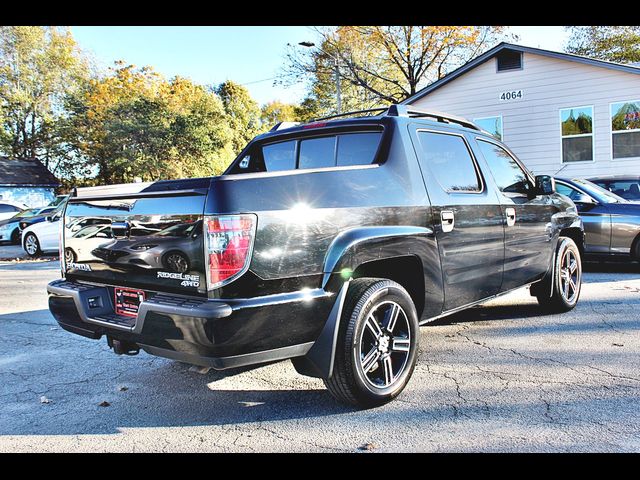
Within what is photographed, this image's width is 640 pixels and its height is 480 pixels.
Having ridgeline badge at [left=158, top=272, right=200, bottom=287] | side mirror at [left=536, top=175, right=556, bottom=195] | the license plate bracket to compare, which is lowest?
the license plate bracket

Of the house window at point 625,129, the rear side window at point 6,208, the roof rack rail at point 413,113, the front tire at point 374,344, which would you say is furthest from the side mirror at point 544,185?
the rear side window at point 6,208

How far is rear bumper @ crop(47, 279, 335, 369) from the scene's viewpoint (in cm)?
276

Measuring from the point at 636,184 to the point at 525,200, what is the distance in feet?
20.1

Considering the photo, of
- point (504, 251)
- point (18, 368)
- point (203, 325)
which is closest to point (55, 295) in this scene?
point (18, 368)

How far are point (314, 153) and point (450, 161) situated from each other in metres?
1.11

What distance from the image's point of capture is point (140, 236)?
3193 millimetres

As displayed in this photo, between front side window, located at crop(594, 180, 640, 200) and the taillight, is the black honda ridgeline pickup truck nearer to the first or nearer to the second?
the taillight

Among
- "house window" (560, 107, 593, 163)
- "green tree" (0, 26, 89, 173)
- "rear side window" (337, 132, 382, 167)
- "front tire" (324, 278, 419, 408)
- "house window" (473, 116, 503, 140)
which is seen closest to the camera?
"front tire" (324, 278, 419, 408)

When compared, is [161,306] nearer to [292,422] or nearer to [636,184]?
[292,422]

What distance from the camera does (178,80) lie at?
36938 millimetres

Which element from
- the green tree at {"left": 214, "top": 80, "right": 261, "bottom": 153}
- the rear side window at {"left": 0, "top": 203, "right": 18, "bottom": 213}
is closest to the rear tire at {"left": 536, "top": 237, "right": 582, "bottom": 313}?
the rear side window at {"left": 0, "top": 203, "right": 18, "bottom": 213}

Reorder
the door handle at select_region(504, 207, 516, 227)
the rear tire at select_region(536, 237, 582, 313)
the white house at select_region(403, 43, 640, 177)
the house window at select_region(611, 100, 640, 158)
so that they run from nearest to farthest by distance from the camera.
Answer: the door handle at select_region(504, 207, 516, 227), the rear tire at select_region(536, 237, 582, 313), the house window at select_region(611, 100, 640, 158), the white house at select_region(403, 43, 640, 177)

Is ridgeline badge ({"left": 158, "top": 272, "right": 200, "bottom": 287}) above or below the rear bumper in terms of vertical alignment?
above

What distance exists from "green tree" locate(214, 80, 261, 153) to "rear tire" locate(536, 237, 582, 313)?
1166 inches
